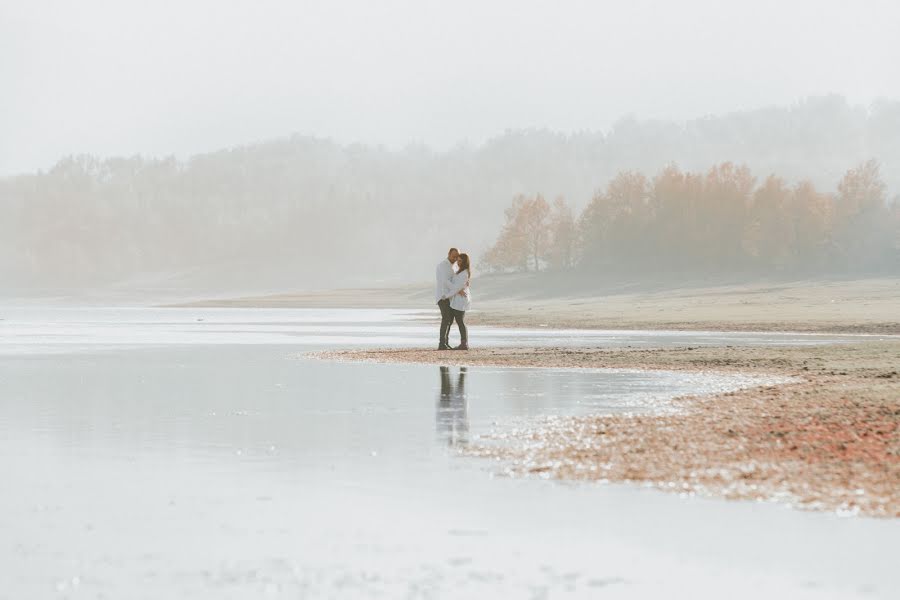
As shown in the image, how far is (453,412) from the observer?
2014 cm

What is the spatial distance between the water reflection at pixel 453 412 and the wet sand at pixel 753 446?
17.0 inches

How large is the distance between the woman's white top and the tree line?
85203 mm

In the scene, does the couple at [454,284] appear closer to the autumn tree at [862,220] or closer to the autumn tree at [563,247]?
the autumn tree at [862,220]

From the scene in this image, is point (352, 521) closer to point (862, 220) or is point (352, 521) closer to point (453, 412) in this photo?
point (453, 412)

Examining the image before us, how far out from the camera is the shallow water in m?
8.74

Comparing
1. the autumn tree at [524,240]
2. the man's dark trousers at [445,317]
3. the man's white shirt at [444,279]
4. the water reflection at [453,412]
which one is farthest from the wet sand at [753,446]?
the autumn tree at [524,240]

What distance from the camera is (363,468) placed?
45.8 feet

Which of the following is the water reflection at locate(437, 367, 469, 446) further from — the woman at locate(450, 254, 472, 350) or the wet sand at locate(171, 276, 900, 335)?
the wet sand at locate(171, 276, 900, 335)

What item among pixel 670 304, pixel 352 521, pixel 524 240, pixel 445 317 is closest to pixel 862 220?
pixel 524 240

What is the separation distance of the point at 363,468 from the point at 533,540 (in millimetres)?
4180

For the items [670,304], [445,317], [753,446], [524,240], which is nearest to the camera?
[753,446]

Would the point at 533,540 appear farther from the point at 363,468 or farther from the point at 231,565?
the point at 363,468

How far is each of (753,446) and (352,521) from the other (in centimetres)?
632

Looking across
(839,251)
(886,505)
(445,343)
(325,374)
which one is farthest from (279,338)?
(839,251)
